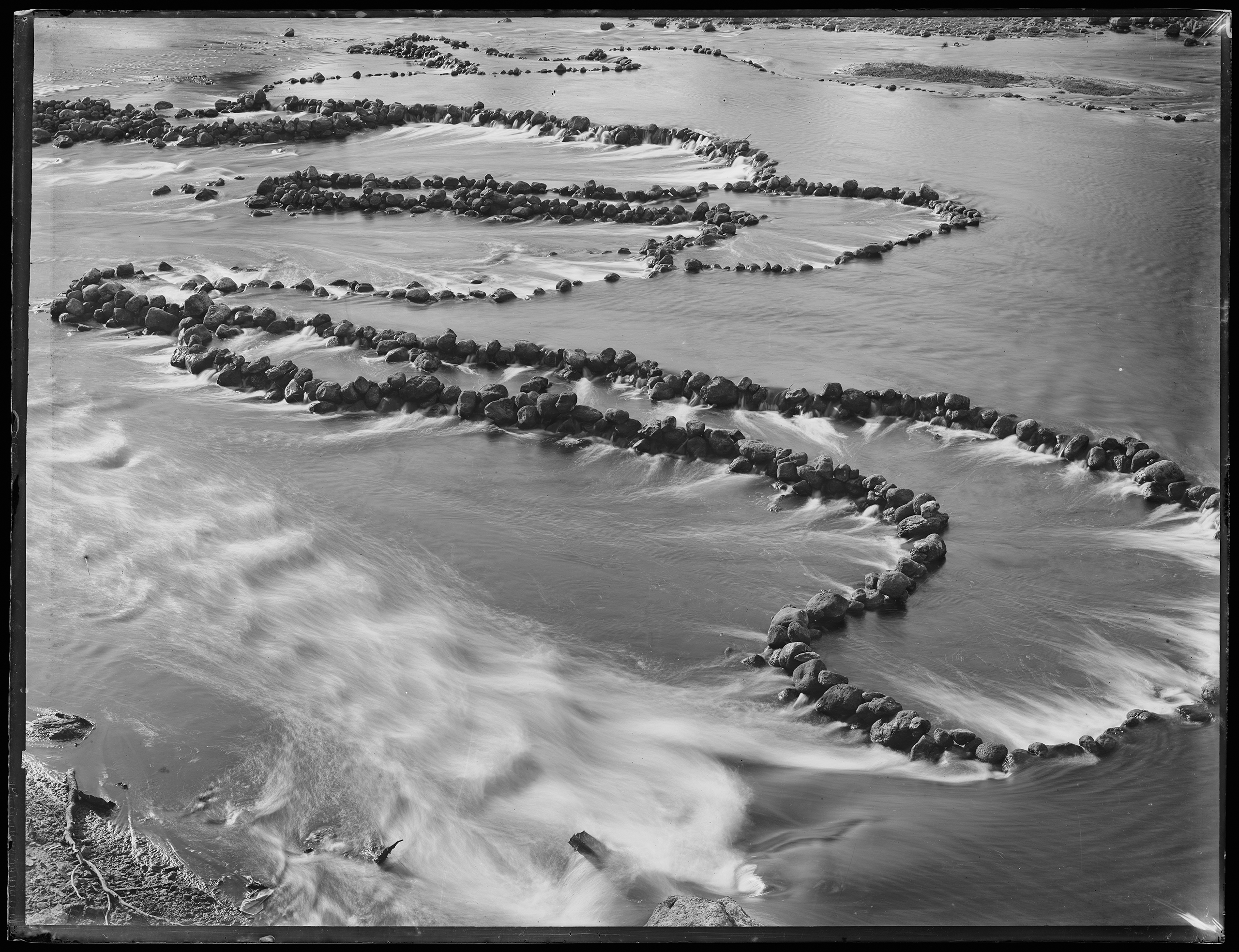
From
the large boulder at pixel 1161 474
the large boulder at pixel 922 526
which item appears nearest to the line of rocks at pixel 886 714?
the large boulder at pixel 922 526

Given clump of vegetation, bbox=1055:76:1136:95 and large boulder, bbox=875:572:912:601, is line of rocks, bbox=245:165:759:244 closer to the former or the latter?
clump of vegetation, bbox=1055:76:1136:95

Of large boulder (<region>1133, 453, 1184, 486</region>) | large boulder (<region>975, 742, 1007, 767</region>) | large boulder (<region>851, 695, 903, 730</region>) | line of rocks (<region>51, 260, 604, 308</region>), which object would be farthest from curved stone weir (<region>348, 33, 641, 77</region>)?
large boulder (<region>975, 742, 1007, 767</region>)

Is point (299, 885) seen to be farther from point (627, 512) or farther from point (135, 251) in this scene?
point (135, 251)

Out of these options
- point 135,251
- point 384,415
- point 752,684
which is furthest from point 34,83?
point 135,251

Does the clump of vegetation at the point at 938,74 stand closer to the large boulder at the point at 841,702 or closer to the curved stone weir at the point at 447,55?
the curved stone weir at the point at 447,55

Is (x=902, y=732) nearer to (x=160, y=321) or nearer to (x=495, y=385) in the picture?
(x=495, y=385)
